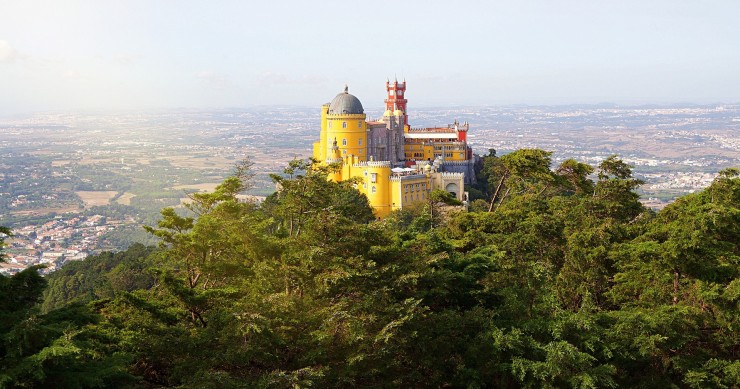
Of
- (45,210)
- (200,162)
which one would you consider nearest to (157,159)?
(200,162)

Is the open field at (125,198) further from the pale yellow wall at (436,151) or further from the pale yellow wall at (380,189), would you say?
the pale yellow wall at (380,189)

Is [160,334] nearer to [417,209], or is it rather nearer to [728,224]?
[728,224]

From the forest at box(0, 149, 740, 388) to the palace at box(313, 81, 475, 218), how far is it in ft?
76.3

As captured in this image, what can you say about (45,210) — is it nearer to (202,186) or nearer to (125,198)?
(125,198)

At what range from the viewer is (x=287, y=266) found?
1362 centimetres

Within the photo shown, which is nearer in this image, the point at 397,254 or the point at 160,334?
the point at 160,334

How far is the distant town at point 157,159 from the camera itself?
77625 mm

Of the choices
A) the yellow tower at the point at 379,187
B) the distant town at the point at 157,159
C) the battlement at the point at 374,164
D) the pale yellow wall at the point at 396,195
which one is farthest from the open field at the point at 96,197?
the pale yellow wall at the point at 396,195

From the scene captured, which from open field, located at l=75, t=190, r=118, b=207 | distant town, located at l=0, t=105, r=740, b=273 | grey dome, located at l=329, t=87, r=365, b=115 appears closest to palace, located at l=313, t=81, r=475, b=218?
grey dome, located at l=329, t=87, r=365, b=115

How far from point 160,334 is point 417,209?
94.4 ft

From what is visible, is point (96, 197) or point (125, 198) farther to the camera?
point (96, 197)

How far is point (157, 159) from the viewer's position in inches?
4865

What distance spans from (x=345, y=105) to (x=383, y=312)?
3497 centimetres

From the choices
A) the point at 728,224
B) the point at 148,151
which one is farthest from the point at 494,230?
the point at 148,151
